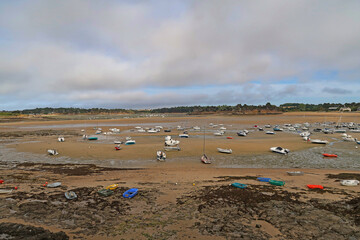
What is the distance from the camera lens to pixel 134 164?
19531 mm

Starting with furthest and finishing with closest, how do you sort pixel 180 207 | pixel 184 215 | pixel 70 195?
pixel 70 195 → pixel 180 207 → pixel 184 215

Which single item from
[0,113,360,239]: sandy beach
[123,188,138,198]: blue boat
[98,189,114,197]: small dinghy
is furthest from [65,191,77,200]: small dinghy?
[123,188,138,198]: blue boat

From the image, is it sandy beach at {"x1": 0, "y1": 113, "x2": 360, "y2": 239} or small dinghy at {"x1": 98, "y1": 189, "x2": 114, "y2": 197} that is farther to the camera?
small dinghy at {"x1": 98, "y1": 189, "x2": 114, "y2": 197}

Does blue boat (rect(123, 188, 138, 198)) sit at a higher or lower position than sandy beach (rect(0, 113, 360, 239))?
higher

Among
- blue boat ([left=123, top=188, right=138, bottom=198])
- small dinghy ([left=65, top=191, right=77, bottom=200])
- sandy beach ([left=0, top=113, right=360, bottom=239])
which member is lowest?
sandy beach ([left=0, top=113, right=360, bottom=239])

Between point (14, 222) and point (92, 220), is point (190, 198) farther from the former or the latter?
point (14, 222)

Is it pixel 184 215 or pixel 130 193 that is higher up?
pixel 130 193

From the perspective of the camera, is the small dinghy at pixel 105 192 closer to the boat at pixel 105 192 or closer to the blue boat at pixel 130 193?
the boat at pixel 105 192

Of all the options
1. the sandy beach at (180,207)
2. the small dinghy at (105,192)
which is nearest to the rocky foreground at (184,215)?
the sandy beach at (180,207)

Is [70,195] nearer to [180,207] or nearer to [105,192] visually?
[105,192]

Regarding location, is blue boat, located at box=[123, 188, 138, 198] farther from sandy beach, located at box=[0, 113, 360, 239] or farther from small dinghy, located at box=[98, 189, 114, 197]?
small dinghy, located at box=[98, 189, 114, 197]

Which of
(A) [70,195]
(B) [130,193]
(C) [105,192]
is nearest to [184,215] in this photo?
(B) [130,193]

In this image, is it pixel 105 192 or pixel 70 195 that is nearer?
pixel 70 195

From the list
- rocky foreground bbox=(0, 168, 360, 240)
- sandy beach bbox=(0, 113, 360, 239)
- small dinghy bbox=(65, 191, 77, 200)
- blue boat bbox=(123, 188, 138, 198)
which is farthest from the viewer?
blue boat bbox=(123, 188, 138, 198)
